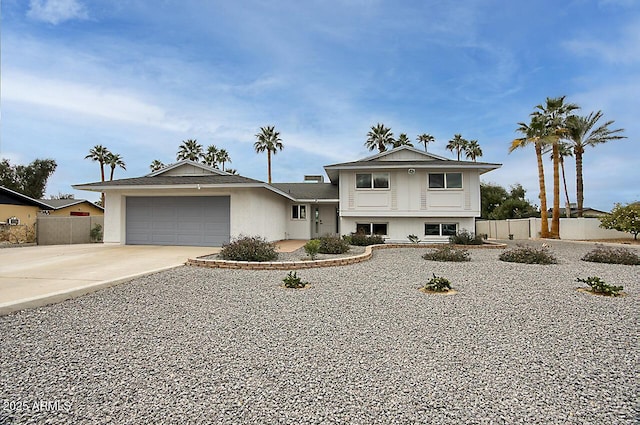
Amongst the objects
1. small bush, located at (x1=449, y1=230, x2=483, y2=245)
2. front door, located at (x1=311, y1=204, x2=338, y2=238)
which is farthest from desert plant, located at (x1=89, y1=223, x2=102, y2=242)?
small bush, located at (x1=449, y1=230, x2=483, y2=245)

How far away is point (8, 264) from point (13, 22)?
6698 mm

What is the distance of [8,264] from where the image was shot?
9648 millimetres

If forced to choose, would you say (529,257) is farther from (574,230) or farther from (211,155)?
(211,155)

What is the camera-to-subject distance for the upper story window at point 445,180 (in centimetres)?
1684

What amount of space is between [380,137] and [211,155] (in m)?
20.6

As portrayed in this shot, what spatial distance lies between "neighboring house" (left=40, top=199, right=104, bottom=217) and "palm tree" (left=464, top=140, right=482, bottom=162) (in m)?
43.6

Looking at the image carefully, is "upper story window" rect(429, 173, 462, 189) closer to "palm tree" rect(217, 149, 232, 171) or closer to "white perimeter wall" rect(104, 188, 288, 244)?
"white perimeter wall" rect(104, 188, 288, 244)

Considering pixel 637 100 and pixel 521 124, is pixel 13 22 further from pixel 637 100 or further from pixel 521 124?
pixel 521 124

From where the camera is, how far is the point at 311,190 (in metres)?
21.9

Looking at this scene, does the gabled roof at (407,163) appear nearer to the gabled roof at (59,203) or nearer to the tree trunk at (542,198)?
the tree trunk at (542,198)

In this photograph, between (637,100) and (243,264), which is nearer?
(243,264)

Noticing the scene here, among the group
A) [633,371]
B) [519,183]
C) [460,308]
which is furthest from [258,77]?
[519,183]

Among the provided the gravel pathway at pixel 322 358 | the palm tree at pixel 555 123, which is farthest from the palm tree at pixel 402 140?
the gravel pathway at pixel 322 358

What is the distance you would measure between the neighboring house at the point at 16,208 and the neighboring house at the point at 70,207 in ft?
6.54
